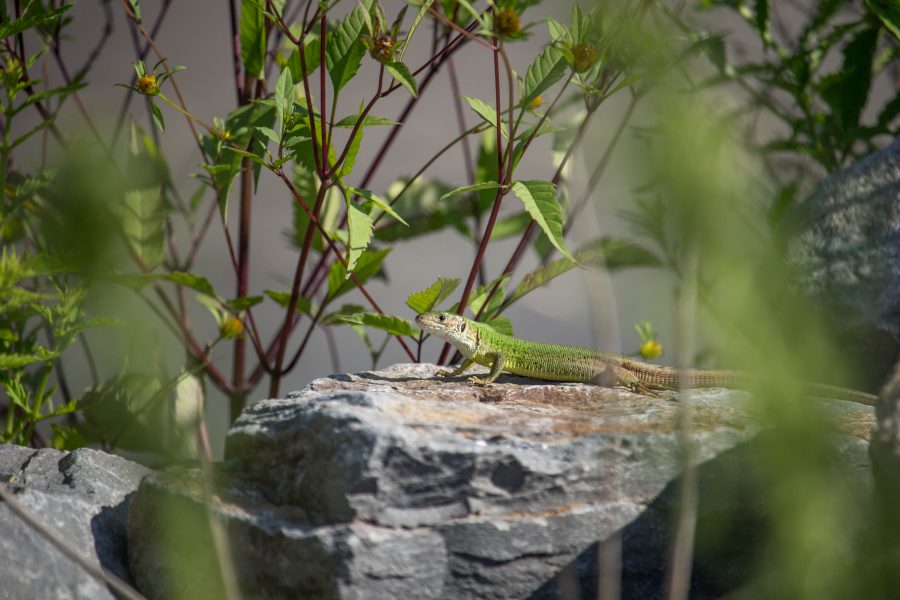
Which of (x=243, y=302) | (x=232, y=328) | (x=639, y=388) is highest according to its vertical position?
(x=243, y=302)

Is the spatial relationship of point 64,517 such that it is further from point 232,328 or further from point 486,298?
point 486,298

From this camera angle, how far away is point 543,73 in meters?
2.80

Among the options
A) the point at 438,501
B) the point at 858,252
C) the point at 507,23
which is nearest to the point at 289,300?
the point at 438,501

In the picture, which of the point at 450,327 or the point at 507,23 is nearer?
the point at 507,23

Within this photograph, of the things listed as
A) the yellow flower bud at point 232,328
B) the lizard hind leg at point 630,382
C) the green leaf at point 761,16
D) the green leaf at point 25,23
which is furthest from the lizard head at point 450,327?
the green leaf at point 761,16

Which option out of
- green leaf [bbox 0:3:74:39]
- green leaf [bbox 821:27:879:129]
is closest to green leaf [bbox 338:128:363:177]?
green leaf [bbox 0:3:74:39]

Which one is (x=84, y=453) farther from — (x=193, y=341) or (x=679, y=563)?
(x=679, y=563)

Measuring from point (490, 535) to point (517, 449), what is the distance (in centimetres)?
24

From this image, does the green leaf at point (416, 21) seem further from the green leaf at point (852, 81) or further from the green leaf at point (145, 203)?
A: the green leaf at point (852, 81)

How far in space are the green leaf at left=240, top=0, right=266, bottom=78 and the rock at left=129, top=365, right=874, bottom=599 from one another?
1414 mm

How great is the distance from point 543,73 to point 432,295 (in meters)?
0.87

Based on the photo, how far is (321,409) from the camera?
2.49 metres

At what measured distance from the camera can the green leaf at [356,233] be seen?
2.66 m

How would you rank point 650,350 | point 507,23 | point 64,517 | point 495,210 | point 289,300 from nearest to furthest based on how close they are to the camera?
point 507,23 < point 64,517 < point 495,210 < point 289,300 < point 650,350
